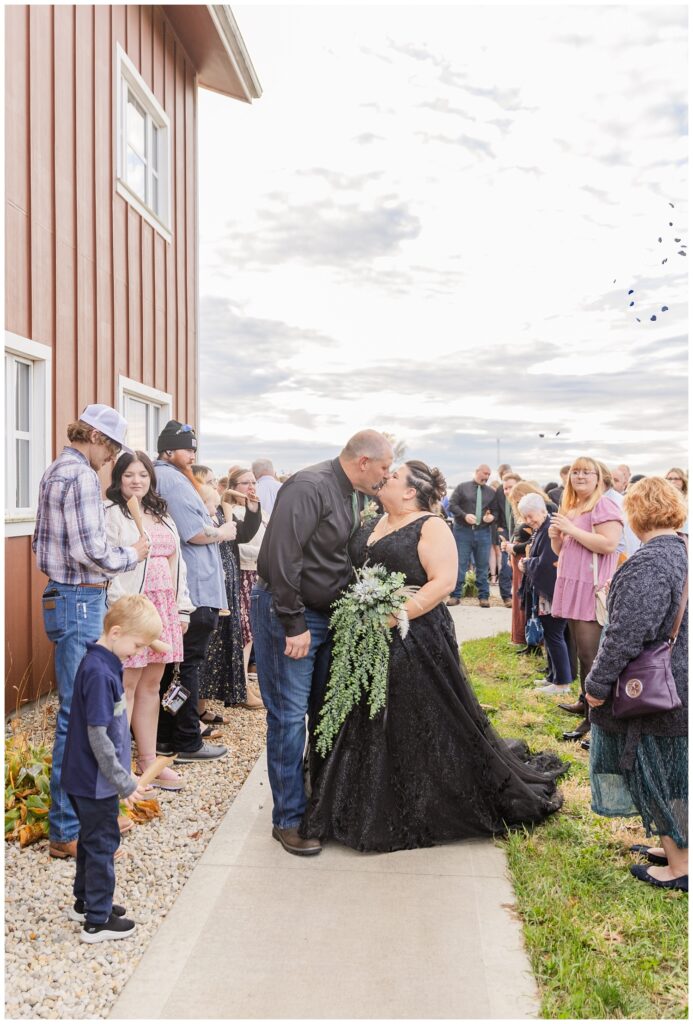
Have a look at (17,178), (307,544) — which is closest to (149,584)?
(307,544)

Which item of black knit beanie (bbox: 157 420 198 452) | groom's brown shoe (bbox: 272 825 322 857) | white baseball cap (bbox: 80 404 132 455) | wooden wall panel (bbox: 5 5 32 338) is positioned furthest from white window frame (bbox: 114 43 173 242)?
groom's brown shoe (bbox: 272 825 322 857)

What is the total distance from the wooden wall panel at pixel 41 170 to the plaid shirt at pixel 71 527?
368cm

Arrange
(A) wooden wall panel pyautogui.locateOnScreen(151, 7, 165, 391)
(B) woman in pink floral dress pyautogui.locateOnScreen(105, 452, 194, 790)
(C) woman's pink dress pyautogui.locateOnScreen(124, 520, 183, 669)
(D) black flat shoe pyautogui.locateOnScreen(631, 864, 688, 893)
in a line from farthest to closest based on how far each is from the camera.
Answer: (A) wooden wall panel pyautogui.locateOnScreen(151, 7, 165, 391) < (C) woman's pink dress pyautogui.locateOnScreen(124, 520, 183, 669) < (B) woman in pink floral dress pyautogui.locateOnScreen(105, 452, 194, 790) < (D) black flat shoe pyautogui.locateOnScreen(631, 864, 688, 893)

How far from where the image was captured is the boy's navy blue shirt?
3323 millimetres

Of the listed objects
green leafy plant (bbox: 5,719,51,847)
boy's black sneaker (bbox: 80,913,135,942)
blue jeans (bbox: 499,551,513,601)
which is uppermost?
blue jeans (bbox: 499,551,513,601)

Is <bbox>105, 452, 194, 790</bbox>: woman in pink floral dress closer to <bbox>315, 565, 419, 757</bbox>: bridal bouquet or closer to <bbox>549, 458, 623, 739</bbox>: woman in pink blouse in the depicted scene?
<bbox>315, 565, 419, 757</bbox>: bridal bouquet

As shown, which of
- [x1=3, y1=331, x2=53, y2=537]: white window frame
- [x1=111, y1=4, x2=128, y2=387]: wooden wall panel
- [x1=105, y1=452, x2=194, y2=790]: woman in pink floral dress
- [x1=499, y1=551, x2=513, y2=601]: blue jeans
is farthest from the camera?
[x1=499, y1=551, x2=513, y2=601]: blue jeans

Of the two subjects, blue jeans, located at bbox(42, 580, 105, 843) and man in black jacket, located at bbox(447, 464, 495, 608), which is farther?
man in black jacket, located at bbox(447, 464, 495, 608)

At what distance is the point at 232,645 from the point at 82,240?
4432 millimetres

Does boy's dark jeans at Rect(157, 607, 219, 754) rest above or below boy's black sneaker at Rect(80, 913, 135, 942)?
above

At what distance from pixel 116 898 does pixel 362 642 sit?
5.37 ft

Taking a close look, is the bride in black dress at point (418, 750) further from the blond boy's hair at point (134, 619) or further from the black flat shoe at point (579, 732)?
the black flat shoe at point (579, 732)

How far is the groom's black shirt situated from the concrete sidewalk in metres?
1.18

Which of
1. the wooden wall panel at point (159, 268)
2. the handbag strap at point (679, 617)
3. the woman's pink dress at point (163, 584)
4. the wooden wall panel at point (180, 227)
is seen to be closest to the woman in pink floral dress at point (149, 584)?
the woman's pink dress at point (163, 584)
